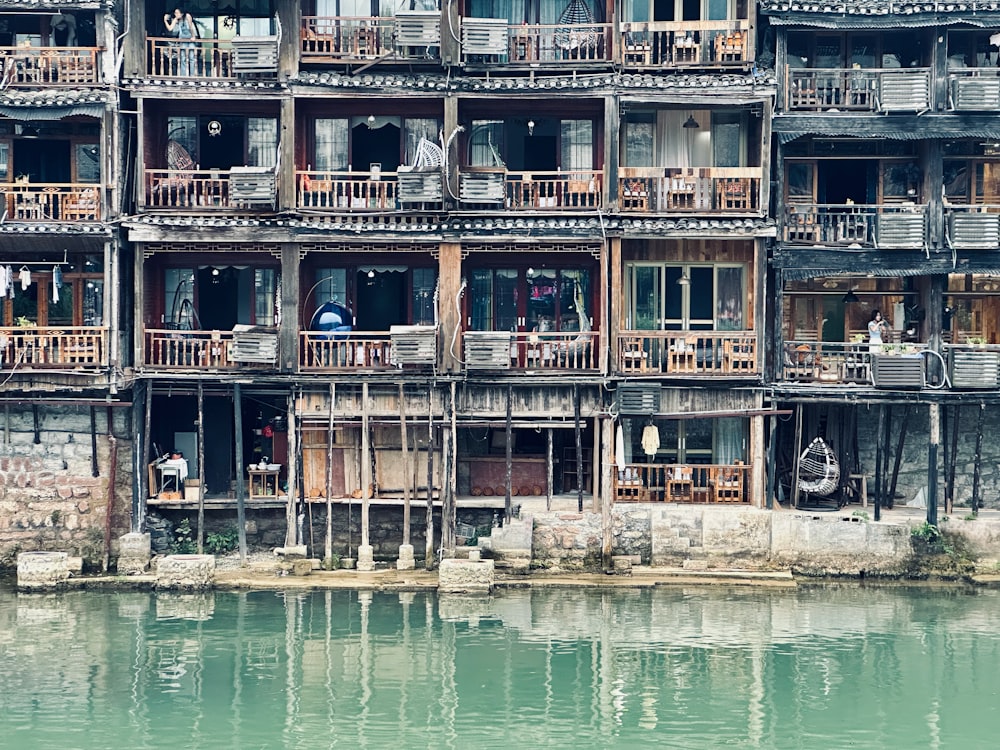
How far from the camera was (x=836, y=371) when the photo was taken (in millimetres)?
35656

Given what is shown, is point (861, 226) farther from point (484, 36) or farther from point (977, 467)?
point (484, 36)

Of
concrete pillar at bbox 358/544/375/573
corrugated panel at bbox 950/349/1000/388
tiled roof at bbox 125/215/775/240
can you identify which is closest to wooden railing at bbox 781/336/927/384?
corrugated panel at bbox 950/349/1000/388

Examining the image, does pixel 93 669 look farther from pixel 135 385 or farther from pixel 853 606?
pixel 853 606

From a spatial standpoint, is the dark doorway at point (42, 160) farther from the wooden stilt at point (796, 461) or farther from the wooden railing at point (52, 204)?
the wooden stilt at point (796, 461)

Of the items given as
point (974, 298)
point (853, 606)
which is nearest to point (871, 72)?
point (974, 298)

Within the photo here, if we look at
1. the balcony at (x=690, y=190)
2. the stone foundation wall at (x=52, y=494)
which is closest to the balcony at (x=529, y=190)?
the balcony at (x=690, y=190)

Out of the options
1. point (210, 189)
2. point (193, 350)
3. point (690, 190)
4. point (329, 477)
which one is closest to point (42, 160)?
point (210, 189)

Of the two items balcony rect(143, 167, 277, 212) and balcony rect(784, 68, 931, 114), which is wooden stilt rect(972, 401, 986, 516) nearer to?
balcony rect(784, 68, 931, 114)

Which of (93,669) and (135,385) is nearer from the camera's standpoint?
(93,669)

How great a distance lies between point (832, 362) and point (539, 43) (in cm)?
1056

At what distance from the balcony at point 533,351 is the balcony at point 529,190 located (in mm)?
3108

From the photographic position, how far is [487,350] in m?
34.6

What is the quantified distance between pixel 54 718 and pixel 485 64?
58.7ft

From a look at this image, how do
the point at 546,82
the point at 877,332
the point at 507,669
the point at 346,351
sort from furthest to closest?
the point at 877,332 < the point at 346,351 < the point at 546,82 < the point at 507,669
